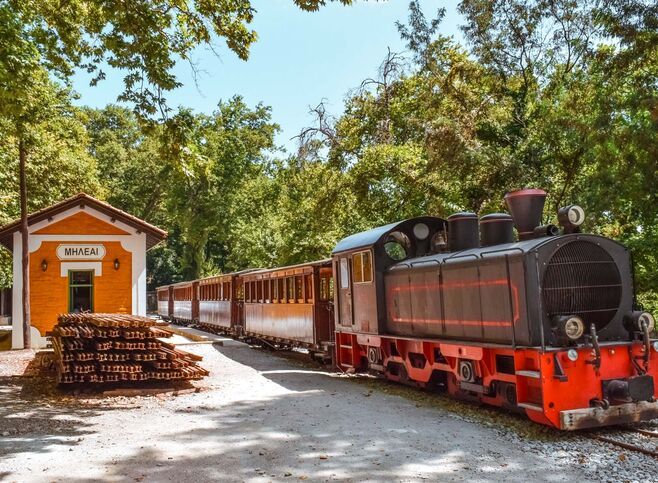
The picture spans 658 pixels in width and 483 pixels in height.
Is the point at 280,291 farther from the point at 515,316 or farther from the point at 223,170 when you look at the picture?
the point at 223,170

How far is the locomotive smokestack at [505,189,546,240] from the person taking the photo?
29.9 ft

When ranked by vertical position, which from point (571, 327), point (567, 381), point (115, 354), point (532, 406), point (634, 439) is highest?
point (571, 327)

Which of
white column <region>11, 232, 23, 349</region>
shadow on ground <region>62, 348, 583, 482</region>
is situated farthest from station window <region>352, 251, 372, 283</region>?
white column <region>11, 232, 23, 349</region>

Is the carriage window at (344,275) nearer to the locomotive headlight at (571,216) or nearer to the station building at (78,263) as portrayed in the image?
the locomotive headlight at (571,216)

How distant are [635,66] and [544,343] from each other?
29.2 ft

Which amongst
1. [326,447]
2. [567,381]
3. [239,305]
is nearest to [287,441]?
[326,447]

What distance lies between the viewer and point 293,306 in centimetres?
1714

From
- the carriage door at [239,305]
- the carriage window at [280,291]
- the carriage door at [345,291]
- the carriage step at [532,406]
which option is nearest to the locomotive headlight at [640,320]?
the carriage step at [532,406]

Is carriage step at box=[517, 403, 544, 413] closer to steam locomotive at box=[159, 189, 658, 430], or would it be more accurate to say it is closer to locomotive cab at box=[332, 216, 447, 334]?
steam locomotive at box=[159, 189, 658, 430]

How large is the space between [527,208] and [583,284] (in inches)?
57.6

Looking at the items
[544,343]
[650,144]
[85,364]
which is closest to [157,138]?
[85,364]

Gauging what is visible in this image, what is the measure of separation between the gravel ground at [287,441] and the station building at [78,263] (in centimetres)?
828

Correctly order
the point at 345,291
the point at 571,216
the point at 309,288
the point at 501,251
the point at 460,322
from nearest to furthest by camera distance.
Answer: the point at 571,216 → the point at 501,251 → the point at 460,322 → the point at 345,291 → the point at 309,288

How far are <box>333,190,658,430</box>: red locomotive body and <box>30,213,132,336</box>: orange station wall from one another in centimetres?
1142
